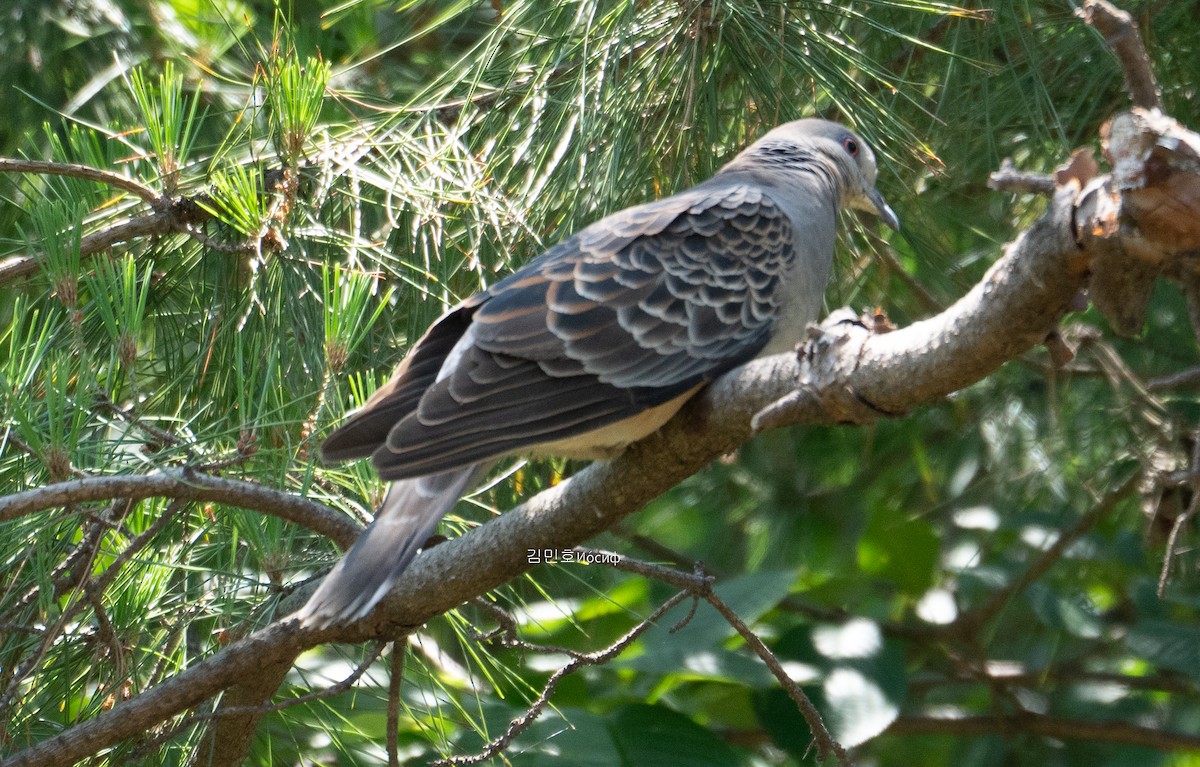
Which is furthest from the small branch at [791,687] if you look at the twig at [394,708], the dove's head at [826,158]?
the dove's head at [826,158]

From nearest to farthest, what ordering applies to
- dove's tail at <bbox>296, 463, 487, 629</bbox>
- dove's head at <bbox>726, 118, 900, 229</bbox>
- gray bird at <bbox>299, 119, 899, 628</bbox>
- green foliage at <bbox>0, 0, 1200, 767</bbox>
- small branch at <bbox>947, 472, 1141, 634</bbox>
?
dove's tail at <bbox>296, 463, 487, 629</bbox>, gray bird at <bbox>299, 119, 899, 628</bbox>, green foliage at <bbox>0, 0, 1200, 767</bbox>, dove's head at <bbox>726, 118, 900, 229</bbox>, small branch at <bbox>947, 472, 1141, 634</bbox>

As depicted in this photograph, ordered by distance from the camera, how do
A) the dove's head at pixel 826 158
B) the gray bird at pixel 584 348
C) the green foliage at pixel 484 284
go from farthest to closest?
the dove's head at pixel 826 158 < the green foliage at pixel 484 284 < the gray bird at pixel 584 348

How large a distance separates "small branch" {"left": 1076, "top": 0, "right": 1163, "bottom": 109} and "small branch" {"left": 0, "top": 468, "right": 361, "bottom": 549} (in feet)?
3.99

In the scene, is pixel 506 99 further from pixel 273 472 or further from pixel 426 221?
pixel 273 472

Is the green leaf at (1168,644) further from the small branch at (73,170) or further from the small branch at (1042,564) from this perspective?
the small branch at (73,170)

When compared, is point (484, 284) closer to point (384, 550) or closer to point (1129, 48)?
point (384, 550)

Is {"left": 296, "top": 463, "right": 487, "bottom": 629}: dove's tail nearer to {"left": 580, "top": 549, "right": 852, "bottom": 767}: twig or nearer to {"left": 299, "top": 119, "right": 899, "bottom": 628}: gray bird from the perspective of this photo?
{"left": 299, "top": 119, "right": 899, "bottom": 628}: gray bird

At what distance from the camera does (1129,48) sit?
1.22 m

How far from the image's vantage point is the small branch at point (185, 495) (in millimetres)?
1441

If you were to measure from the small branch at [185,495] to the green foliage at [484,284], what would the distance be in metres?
0.10

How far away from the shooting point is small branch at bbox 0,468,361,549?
1.44 metres

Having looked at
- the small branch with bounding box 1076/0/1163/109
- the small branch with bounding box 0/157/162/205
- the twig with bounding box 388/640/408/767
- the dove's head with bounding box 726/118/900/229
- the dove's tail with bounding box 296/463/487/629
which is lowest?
the twig with bounding box 388/640/408/767

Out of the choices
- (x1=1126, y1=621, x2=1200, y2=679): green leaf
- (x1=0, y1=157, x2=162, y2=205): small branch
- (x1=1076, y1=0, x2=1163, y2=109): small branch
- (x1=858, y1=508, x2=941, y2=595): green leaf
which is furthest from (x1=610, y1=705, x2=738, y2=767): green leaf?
(x1=1076, y1=0, x2=1163, y2=109): small branch

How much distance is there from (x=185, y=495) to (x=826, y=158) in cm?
177
